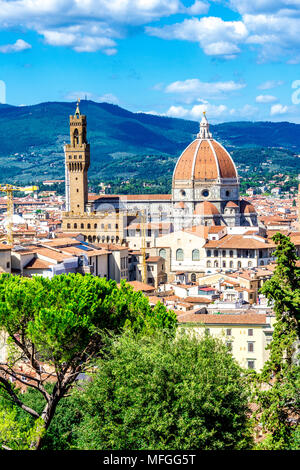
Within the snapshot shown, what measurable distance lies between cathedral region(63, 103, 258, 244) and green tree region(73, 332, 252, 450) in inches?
2177

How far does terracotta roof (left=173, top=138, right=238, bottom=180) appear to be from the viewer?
8391 cm

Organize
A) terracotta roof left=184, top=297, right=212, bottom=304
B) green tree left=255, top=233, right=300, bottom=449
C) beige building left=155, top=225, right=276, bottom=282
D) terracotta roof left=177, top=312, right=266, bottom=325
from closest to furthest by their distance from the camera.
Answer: green tree left=255, top=233, right=300, bottom=449, terracotta roof left=177, top=312, right=266, bottom=325, terracotta roof left=184, top=297, right=212, bottom=304, beige building left=155, top=225, right=276, bottom=282

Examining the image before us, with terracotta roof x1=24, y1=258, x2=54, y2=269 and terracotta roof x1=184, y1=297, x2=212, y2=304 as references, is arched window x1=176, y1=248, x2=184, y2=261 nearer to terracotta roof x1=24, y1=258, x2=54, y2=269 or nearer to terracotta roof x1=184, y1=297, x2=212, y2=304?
terracotta roof x1=24, y1=258, x2=54, y2=269

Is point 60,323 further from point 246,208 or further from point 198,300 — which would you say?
point 246,208

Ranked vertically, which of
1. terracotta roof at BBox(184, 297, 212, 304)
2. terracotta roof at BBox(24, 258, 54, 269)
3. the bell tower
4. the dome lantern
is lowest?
terracotta roof at BBox(184, 297, 212, 304)

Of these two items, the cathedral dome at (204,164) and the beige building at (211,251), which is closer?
the beige building at (211,251)

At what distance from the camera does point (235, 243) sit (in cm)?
6588

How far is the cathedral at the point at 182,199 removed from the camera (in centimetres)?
7950

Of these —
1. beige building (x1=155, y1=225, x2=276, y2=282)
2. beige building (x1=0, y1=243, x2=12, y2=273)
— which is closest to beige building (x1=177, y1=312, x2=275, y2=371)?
beige building (x1=0, y1=243, x2=12, y2=273)

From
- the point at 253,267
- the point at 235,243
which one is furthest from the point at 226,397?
the point at 235,243

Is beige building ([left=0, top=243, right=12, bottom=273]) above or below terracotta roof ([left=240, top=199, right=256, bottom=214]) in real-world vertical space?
below

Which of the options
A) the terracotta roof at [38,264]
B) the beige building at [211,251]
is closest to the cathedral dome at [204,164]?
the beige building at [211,251]

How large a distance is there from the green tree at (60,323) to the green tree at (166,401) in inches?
68.1

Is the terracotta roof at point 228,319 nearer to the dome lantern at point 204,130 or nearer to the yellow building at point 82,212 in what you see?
the yellow building at point 82,212
